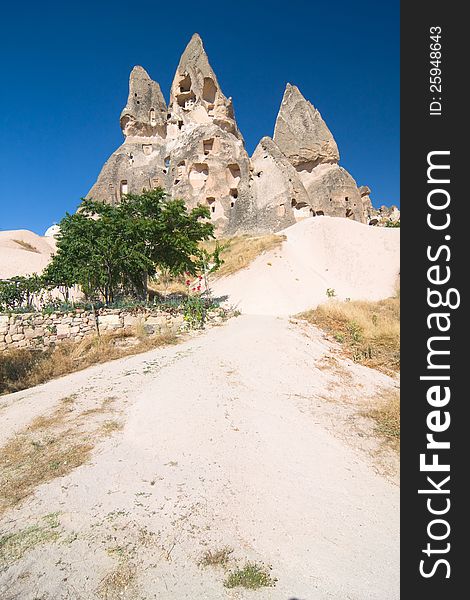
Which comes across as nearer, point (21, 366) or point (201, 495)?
point (201, 495)

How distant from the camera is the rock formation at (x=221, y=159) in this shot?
948 inches

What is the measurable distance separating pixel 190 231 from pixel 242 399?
329 inches

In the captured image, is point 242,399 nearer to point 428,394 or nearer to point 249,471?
point 249,471

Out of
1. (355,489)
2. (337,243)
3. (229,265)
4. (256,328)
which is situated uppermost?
(337,243)

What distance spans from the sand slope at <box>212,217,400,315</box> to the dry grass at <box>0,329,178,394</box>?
514 centimetres

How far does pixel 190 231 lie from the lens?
1202 centimetres

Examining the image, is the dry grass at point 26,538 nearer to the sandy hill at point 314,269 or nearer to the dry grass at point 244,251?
the sandy hill at point 314,269

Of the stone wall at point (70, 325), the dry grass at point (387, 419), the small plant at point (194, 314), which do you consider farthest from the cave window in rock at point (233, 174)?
the dry grass at point (387, 419)

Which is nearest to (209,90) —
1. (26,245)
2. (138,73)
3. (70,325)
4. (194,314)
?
(138,73)

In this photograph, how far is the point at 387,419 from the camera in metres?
4.54

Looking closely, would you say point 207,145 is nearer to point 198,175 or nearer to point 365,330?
point 198,175

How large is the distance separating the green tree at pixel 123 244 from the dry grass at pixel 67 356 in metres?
2.76

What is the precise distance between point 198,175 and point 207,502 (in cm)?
2991

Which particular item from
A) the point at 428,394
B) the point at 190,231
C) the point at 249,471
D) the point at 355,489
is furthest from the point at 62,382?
the point at 190,231
